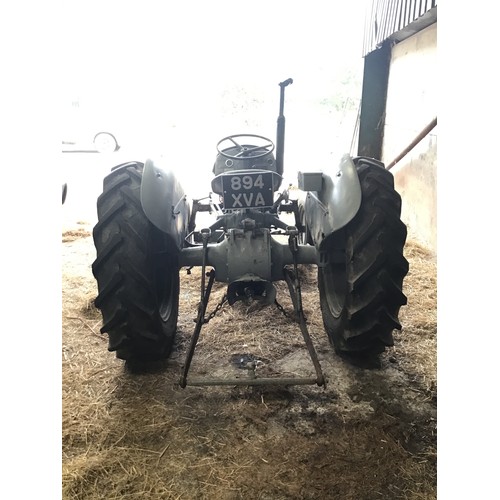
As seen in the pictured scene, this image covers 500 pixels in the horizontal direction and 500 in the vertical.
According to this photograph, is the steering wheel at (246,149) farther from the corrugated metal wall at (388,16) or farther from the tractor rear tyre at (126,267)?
the corrugated metal wall at (388,16)

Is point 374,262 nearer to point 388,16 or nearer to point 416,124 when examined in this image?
point 416,124

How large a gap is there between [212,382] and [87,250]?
334 centimetres

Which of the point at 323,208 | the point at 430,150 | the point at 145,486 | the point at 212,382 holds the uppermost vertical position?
the point at 430,150

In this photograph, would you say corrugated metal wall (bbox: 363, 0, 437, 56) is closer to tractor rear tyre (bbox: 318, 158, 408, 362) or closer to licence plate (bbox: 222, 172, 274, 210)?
tractor rear tyre (bbox: 318, 158, 408, 362)

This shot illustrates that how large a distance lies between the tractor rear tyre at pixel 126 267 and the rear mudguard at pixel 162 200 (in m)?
0.08

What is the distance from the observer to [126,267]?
2256 mm

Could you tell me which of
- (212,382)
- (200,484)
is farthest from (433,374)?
(200,484)

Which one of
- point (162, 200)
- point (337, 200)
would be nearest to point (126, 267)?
point (162, 200)

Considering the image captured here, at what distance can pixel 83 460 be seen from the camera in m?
1.95

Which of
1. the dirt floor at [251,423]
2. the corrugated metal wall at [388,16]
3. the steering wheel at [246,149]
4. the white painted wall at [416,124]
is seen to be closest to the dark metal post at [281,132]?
the steering wheel at [246,149]

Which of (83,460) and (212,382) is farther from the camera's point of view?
(212,382)

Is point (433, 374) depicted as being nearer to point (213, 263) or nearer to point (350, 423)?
point (350, 423)

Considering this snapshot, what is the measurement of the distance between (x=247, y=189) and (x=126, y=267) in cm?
76

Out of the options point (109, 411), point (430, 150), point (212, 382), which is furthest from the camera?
point (430, 150)
